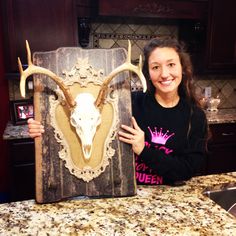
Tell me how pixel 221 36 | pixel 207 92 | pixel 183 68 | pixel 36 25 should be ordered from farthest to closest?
pixel 207 92 → pixel 221 36 → pixel 36 25 → pixel 183 68

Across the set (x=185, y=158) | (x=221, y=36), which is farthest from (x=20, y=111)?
(x=221, y=36)

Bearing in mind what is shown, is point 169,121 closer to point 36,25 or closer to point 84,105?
point 84,105

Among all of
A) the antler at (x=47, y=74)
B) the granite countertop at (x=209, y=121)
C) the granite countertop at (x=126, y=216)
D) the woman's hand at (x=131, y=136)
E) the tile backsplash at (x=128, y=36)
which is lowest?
the granite countertop at (x=209, y=121)

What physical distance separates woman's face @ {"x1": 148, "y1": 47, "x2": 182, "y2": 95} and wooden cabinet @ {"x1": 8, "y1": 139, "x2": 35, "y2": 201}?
1345 millimetres

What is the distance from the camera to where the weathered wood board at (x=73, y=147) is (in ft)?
3.02

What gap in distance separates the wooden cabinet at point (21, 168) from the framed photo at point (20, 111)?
28 centimetres

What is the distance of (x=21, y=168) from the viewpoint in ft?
7.15

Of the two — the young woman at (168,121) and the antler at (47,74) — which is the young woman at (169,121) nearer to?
the young woman at (168,121)

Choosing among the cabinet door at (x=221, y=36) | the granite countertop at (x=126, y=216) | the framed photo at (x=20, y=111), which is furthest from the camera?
the cabinet door at (x=221, y=36)

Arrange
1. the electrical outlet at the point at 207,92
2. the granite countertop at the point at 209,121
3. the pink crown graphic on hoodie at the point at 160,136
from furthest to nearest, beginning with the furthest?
1. the electrical outlet at the point at 207,92
2. the granite countertop at the point at 209,121
3. the pink crown graphic on hoodie at the point at 160,136

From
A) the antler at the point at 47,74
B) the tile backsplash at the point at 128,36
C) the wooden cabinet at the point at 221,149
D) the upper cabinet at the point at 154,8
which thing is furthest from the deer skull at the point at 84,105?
the wooden cabinet at the point at 221,149

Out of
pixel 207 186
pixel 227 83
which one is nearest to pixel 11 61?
pixel 207 186

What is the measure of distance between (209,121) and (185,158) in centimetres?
152

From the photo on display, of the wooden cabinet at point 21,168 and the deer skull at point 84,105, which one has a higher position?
the deer skull at point 84,105
